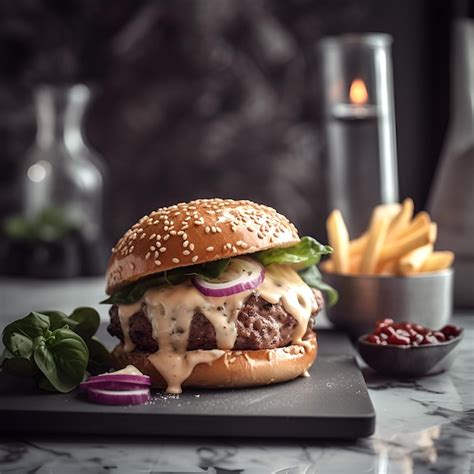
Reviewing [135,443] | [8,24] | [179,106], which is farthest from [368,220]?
[8,24]

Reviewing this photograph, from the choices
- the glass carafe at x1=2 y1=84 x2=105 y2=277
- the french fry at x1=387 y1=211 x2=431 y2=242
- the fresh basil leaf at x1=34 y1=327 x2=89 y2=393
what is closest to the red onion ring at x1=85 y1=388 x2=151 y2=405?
the fresh basil leaf at x1=34 y1=327 x2=89 y2=393

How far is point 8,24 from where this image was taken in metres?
6.19

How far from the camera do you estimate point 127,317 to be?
2.34 meters

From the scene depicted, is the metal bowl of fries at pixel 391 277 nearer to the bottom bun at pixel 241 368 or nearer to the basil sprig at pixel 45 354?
the bottom bun at pixel 241 368

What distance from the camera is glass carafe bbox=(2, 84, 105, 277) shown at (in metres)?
4.96

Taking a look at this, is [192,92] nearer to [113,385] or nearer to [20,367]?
[20,367]

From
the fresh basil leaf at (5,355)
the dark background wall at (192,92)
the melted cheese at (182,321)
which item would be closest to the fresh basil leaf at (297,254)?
the melted cheese at (182,321)

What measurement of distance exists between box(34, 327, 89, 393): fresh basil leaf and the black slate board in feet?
0.14

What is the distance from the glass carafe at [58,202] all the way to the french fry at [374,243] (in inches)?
91.8

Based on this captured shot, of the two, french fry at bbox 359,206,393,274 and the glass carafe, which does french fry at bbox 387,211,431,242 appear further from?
the glass carafe

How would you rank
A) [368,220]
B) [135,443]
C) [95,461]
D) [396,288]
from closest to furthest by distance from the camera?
[95,461]
[135,443]
[396,288]
[368,220]

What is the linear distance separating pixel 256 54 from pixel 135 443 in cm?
436

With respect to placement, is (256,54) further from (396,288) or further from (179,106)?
(396,288)

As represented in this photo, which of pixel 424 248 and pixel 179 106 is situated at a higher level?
pixel 179 106
